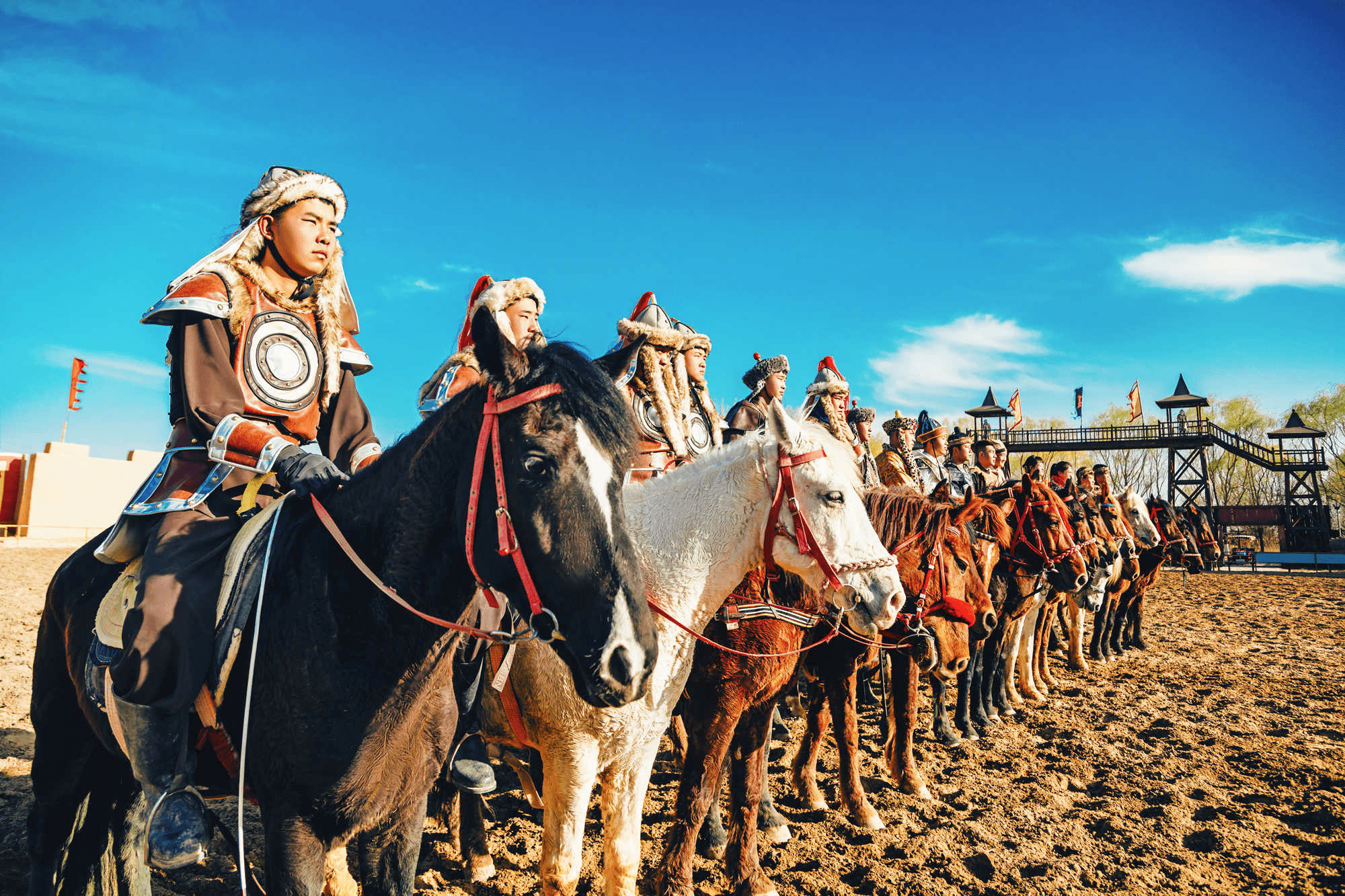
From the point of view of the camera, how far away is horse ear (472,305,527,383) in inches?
83.9

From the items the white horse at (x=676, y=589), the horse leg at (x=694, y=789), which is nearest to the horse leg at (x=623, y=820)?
the white horse at (x=676, y=589)

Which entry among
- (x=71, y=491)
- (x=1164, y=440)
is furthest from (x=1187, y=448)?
(x=71, y=491)

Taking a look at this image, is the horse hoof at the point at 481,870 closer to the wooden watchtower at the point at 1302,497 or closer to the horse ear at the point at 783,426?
the horse ear at the point at 783,426

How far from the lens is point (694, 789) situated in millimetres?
3943

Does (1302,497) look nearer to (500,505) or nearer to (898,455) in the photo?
(898,455)

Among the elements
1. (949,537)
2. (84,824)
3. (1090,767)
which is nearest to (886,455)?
(949,537)

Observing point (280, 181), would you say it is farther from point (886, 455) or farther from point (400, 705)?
point (886, 455)

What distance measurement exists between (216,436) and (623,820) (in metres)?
2.43

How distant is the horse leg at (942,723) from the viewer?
24.5ft

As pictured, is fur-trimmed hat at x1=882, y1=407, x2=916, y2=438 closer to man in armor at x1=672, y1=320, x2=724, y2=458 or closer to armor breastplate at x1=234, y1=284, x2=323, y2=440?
man in armor at x1=672, y1=320, x2=724, y2=458

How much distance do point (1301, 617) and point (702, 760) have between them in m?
18.4

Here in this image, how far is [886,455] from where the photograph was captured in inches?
348

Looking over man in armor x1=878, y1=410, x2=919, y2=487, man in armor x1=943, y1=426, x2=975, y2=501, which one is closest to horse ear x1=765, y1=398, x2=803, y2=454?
man in armor x1=878, y1=410, x2=919, y2=487

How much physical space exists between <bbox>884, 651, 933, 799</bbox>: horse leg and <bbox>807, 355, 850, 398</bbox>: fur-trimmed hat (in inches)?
120
